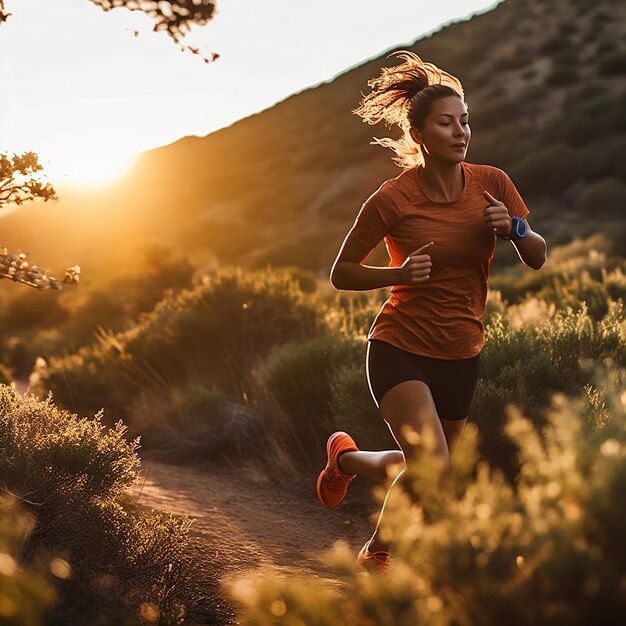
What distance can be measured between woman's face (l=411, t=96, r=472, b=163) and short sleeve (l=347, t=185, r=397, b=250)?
0.33m

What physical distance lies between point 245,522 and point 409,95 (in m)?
3.44

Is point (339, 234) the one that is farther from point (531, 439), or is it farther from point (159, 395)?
point (531, 439)

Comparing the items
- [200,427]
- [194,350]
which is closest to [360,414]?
[200,427]

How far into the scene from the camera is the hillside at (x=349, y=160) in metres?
30.4

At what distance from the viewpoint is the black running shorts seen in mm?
4219

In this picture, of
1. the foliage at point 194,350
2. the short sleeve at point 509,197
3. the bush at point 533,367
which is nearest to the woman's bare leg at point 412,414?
the short sleeve at point 509,197

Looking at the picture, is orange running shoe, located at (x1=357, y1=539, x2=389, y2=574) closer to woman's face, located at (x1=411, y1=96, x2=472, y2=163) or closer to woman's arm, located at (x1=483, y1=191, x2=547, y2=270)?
woman's arm, located at (x1=483, y1=191, x2=547, y2=270)

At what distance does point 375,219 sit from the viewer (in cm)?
438

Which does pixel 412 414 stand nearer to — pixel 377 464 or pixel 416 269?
pixel 416 269

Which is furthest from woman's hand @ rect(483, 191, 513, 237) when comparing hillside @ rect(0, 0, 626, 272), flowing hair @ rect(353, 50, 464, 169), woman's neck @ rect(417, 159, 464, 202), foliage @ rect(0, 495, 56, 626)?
hillside @ rect(0, 0, 626, 272)

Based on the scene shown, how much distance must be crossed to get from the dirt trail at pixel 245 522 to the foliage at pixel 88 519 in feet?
1.00

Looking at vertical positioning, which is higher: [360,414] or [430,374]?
[430,374]

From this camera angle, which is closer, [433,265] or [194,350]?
[433,265]

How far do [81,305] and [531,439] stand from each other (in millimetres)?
22506
